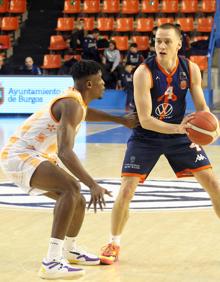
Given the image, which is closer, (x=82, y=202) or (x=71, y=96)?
(x=71, y=96)

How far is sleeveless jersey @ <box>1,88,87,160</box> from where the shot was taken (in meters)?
5.55

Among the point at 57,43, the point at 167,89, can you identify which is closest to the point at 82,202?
the point at 167,89

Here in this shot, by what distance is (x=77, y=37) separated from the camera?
20312 millimetres

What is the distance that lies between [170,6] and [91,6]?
2306mm

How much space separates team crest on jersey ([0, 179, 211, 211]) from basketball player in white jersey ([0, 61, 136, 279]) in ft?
7.84

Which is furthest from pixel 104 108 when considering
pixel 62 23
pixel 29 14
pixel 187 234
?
pixel 187 234

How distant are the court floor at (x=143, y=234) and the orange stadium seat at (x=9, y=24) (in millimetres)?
12631

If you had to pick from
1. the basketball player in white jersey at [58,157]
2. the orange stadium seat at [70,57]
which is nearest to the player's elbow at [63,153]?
the basketball player in white jersey at [58,157]

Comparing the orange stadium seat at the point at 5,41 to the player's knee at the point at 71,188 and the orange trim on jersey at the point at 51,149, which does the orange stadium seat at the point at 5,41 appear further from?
the player's knee at the point at 71,188

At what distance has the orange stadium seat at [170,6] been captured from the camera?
21.3 meters

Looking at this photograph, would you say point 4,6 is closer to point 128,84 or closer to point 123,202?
point 128,84

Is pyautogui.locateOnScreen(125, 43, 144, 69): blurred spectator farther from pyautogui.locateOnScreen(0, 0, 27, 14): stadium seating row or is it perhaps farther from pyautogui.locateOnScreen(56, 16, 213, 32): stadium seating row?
pyautogui.locateOnScreen(0, 0, 27, 14): stadium seating row

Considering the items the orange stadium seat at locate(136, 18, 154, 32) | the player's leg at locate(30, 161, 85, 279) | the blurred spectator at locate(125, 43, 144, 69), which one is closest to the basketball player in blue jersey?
the player's leg at locate(30, 161, 85, 279)

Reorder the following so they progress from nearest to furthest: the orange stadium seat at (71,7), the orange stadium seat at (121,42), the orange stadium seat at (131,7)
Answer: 1. the orange stadium seat at (121,42)
2. the orange stadium seat at (131,7)
3. the orange stadium seat at (71,7)
